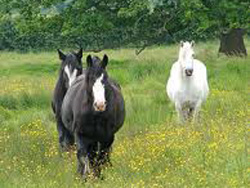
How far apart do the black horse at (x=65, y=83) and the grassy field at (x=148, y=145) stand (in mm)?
243

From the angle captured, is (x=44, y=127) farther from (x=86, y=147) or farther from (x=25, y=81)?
(x=25, y=81)

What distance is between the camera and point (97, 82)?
24.6 feet

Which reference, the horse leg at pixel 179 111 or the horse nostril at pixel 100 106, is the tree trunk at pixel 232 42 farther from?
the horse nostril at pixel 100 106

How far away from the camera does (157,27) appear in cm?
2286

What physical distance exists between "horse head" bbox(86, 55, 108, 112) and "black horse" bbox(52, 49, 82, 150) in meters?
1.66

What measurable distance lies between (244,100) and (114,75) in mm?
5465

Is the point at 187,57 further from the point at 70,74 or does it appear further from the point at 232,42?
the point at 232,42

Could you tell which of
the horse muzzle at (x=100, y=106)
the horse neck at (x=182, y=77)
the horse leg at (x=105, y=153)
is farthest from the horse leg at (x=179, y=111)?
the horse muzzle at (x=100, y=106)

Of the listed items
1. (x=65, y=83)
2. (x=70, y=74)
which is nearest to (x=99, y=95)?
(x=70, y=74)

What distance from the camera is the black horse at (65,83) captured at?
9438 millimetres

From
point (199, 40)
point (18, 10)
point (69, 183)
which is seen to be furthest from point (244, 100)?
point (199, 40)

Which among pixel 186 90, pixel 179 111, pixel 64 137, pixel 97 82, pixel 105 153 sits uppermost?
pixel 97 82

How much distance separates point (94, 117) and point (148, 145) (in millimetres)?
1089

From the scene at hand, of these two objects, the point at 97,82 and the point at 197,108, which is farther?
the point at 197,108
